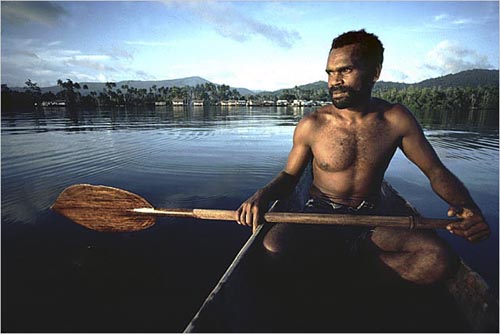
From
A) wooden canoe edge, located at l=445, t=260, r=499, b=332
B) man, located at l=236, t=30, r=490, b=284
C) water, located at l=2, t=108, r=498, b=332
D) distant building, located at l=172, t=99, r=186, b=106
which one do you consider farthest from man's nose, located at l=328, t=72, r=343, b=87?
distant building, located at l=172, t=99, r=186, b=106

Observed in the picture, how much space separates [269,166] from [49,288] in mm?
7592

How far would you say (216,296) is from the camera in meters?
2.09

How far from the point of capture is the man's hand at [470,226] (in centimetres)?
235

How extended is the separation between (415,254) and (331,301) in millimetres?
964

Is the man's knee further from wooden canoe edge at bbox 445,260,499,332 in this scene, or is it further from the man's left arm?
the man's left arm

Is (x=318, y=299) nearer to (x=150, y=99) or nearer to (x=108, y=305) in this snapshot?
(x=108, y=305)

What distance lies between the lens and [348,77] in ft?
9.61

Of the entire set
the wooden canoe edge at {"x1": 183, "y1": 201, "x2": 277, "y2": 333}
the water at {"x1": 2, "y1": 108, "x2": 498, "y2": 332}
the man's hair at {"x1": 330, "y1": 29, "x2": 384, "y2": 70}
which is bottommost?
the water at {"x1": 2, "y1": 108, "x2": 498, "y2": 332}

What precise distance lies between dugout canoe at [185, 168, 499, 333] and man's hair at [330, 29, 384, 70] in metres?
2.26

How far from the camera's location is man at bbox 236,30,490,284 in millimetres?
2562

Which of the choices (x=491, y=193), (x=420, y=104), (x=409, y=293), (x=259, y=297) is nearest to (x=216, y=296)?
(x=259, y=297)

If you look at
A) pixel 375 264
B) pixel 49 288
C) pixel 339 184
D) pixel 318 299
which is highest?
pixel 339 184

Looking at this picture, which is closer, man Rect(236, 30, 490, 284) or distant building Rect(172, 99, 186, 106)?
man Rect(236, 30, 490, 284)

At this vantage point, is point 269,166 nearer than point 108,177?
No
